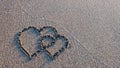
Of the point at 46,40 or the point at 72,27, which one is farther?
the point at 72,27

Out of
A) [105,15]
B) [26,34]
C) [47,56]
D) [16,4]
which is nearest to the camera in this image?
[47,56]

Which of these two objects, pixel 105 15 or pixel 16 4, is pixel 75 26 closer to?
pixel 105 15

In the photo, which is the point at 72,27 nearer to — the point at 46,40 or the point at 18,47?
the point at 46,40

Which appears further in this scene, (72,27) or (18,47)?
(72,27)

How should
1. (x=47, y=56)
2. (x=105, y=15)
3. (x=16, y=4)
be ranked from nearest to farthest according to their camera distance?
(x=47, y=56) < (x=105, y=15) < (x=16, y=4)

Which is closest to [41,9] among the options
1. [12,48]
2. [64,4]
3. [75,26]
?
[64,4]

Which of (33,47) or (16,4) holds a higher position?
(16,4)

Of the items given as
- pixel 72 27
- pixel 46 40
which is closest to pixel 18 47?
pixel 46 40

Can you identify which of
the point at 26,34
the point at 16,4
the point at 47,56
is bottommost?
the point at 47,56
